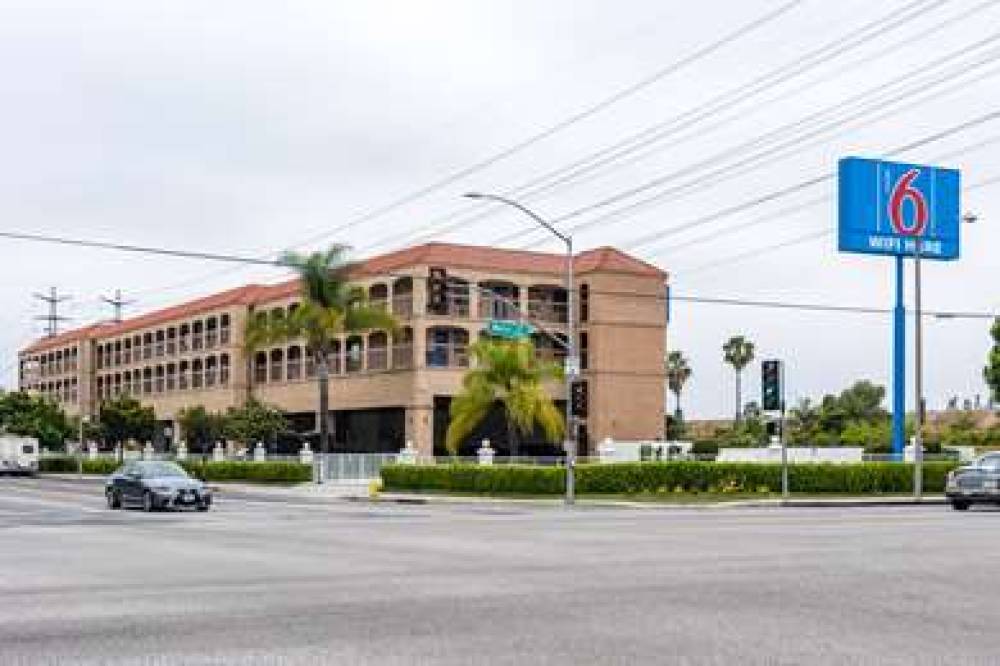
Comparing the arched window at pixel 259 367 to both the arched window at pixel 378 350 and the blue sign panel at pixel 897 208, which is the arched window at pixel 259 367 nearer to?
the arched window at pixel 378 350

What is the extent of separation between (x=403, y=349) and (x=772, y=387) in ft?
Answer: 111

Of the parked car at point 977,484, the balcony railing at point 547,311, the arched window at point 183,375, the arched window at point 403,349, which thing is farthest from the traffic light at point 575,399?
the arched window at point 183,375

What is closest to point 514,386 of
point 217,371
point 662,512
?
point 662,512

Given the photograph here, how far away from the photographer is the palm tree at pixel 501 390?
6053 cm

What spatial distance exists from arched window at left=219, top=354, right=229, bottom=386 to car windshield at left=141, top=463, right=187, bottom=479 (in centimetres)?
5476

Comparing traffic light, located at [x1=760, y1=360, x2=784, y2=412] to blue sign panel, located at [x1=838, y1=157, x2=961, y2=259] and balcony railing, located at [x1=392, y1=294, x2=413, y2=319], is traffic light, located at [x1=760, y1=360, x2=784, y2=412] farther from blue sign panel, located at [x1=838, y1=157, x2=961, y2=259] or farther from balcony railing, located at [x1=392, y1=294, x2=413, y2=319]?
A: balcony railing, located at [x1=392, y1=294, x2=413, y2=319]

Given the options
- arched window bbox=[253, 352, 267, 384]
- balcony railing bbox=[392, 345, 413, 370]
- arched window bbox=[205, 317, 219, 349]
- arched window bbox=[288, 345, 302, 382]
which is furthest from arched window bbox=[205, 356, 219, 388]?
balcony railing bbox=[392, 345, 413, 370]

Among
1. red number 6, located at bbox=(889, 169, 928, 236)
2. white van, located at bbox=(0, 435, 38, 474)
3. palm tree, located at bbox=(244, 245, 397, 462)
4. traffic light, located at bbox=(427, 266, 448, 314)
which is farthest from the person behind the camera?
white van, located at bbox=(0, 435, 38, 474)

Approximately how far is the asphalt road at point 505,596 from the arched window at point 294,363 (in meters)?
59.9

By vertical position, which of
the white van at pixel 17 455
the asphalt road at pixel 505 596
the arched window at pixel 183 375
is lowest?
the white van at pixel 17 455

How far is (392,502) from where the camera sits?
4703cm

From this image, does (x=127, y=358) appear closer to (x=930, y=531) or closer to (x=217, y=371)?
(x=217, y=371)

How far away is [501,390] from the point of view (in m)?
61.2

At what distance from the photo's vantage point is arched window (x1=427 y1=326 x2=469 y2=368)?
72.4m
